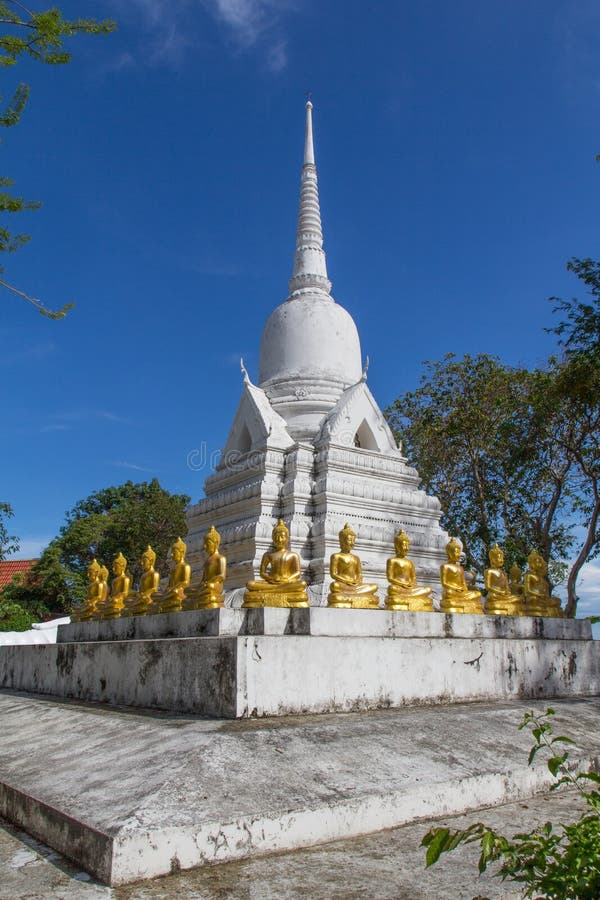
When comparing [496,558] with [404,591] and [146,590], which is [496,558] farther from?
[146,590]

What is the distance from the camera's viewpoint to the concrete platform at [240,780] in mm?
3748

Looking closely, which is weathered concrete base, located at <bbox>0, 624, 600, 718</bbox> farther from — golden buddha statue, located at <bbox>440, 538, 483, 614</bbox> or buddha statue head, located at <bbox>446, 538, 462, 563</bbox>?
buddha statue head, located at <bbox>446, 538, 462, 563</bbox>

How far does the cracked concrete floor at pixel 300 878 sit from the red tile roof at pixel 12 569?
33381mm

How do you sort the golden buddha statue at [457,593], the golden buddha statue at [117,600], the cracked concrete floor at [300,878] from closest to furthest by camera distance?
the cracked concrete floor at [300,878], the golden buddha statue at [457,593], the golden buddha statue at [117,600]

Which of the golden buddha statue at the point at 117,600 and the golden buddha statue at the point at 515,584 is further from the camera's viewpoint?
the golden buddha statue at the point at 117,600

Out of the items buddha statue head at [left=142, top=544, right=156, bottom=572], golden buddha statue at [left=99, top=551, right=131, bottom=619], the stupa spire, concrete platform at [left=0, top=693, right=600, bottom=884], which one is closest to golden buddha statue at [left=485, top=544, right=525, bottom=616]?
concrete platform at [left=0, top=693, right=600, bottom=884]

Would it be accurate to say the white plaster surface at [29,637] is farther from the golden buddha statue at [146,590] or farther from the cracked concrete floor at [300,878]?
the cracked concrete floor at [300,878]

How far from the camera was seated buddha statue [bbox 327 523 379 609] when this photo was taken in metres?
7.80

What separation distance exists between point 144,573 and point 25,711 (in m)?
2.56

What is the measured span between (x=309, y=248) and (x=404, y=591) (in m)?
12.1

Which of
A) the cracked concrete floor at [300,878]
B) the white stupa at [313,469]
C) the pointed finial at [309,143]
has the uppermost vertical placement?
the pointed finial at [309,143]

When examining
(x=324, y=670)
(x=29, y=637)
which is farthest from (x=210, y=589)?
(x=29, y=637)

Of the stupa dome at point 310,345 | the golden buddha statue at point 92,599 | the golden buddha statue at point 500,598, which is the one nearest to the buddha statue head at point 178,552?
the golden buddha statue at point 92,599

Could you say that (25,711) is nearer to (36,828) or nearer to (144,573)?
(144,573)
